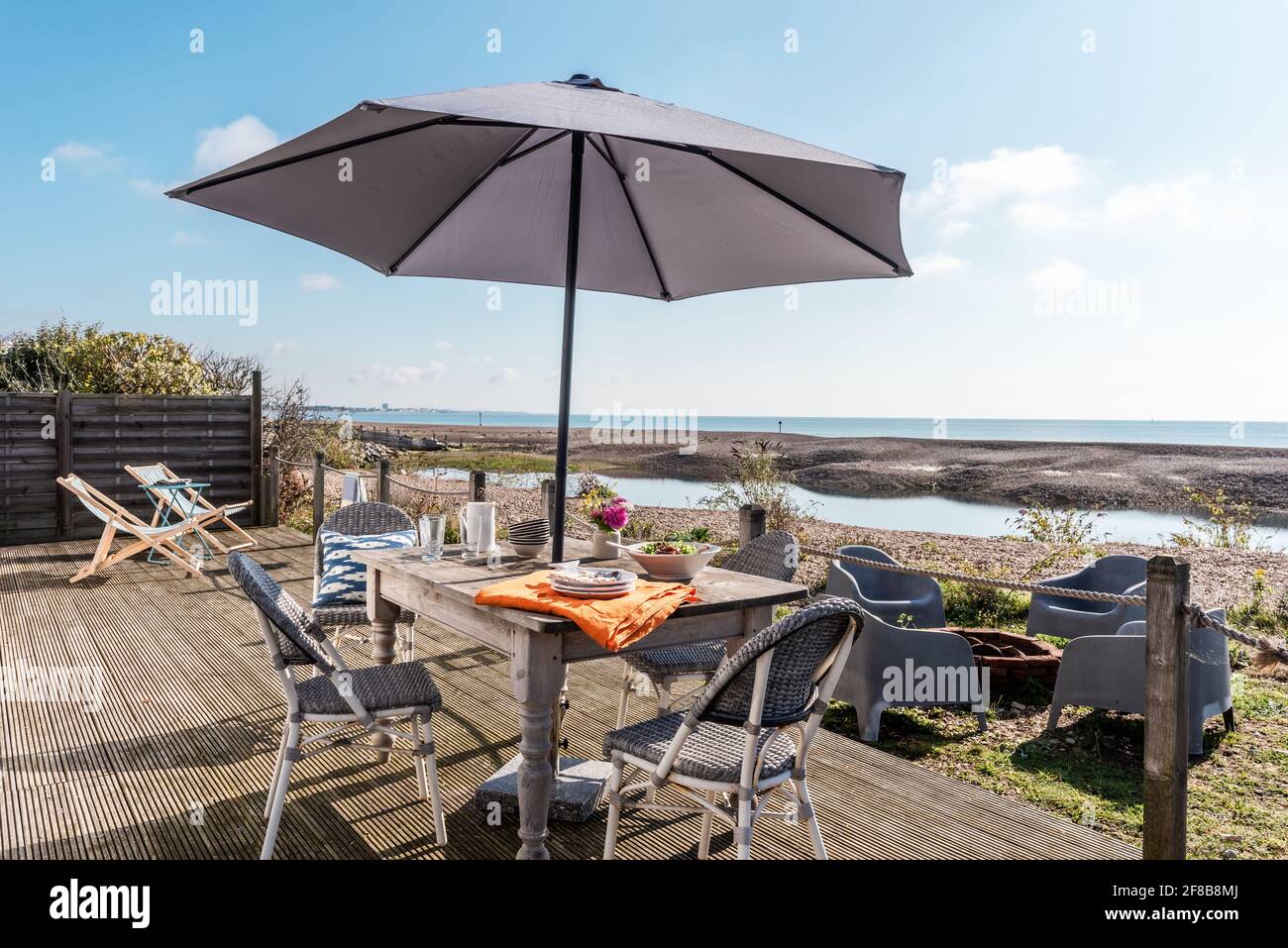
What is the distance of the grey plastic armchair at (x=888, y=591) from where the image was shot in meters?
4.18

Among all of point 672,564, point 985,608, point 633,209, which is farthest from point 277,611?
point 985,608

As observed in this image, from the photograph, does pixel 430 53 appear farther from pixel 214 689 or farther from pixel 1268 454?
pixel 1268 454

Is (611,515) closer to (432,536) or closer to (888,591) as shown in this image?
(432,536)

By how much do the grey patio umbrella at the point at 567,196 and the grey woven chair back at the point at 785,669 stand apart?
106 centimetres

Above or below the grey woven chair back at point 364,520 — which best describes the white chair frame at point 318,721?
below

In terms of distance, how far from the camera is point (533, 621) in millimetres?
1990

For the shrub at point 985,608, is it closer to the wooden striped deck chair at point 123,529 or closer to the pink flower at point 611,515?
the pink flower at point 611,515

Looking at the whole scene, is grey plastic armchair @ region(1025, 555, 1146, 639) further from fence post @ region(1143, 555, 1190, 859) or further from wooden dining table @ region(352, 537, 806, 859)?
wooden dining table @ region(352, 537, 806, 859)

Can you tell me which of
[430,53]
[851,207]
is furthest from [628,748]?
[430,53]

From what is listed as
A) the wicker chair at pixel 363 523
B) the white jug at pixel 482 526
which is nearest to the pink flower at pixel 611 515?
the white jug at pixel 482 526

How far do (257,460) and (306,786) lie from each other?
7380mm

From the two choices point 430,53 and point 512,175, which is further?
point 430,53

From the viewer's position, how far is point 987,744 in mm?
3527
